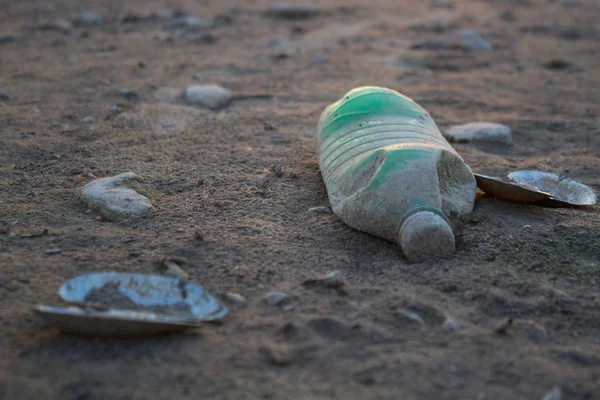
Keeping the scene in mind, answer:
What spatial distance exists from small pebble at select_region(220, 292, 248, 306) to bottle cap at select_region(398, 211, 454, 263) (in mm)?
701

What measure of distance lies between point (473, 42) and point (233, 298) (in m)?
4.96

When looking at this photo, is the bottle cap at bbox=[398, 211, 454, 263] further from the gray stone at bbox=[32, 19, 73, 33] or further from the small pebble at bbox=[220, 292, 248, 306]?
the gray stone at bbox=[32, 19, 73, 33]

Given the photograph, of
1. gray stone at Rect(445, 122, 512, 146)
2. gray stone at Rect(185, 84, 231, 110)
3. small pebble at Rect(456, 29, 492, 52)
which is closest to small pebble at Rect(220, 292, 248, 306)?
gray stone at Rect(445, 122, 512, 146)

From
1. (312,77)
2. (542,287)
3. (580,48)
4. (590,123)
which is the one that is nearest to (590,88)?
(590,123)

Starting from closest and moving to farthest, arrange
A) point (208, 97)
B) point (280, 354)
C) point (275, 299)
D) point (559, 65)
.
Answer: point (280, 354)
point (275, 299)
point (208, 97)
point (559, 65)

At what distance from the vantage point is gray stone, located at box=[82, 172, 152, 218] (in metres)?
2.99

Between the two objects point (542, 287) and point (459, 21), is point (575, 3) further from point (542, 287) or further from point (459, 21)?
point (542, 287)

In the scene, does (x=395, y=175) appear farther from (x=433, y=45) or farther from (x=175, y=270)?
(x=433, y=45)

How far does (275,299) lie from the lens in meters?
2.39

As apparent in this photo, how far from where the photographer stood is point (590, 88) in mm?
5301

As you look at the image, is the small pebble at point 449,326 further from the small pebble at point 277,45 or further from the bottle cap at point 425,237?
the small pebble at point 277,45

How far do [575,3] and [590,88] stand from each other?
3730 mm

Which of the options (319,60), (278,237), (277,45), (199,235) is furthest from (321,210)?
(277,45)

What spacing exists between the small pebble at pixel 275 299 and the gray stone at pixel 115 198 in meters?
0.90
